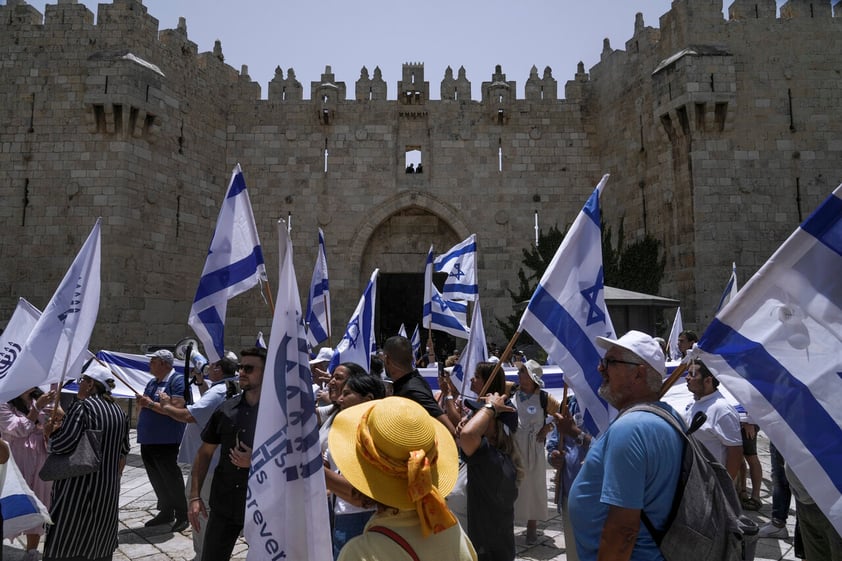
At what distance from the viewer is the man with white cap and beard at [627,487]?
5.85 ft

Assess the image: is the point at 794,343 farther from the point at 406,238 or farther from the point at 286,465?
the point at 406,238

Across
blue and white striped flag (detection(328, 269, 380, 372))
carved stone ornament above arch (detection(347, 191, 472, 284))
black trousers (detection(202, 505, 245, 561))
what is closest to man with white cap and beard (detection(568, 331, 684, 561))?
black trousers (detection(202, 505, 245, 561))

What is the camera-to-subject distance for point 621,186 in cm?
1490

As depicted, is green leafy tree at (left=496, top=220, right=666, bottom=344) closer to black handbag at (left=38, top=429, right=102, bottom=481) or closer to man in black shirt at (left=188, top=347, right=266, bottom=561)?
man in black shirt at (left=188, top=347, right=266, bottom=561)

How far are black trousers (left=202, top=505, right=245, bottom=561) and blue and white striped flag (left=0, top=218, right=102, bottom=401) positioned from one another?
1.52 metres

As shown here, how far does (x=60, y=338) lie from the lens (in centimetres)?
406

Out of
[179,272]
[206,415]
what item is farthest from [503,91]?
[206,415]

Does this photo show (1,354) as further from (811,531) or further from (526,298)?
(526,298)

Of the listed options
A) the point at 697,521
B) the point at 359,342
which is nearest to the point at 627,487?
the point at 697,521

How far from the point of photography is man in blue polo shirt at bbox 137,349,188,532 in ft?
17.1

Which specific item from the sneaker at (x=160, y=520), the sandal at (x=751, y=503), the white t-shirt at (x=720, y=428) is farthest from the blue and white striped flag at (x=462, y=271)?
the sneaker at (x=160, y=520)

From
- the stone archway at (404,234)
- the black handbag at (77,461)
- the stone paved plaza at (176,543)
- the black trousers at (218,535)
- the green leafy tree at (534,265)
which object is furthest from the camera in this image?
the stone archway at (404,234)

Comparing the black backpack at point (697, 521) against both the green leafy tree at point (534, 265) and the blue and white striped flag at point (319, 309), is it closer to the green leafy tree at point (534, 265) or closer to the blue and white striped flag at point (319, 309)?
the blue and white striped flag at point (319, 309)

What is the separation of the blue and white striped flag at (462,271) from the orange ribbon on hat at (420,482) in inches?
246
